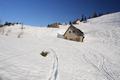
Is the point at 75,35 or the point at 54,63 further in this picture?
the point at 75,35

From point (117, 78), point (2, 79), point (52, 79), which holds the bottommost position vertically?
point (117, 78)

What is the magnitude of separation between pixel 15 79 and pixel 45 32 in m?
87.9

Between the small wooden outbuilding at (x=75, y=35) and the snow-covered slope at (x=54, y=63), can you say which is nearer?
the snow-covered slope at (x=54, y=63)

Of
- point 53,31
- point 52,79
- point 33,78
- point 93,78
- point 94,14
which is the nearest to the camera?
point 33,78

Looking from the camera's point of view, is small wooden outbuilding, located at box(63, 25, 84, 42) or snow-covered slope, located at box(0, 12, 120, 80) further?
small wooden outbuilding, located at box(63, 25, 84, 42)

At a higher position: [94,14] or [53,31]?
[94,14]

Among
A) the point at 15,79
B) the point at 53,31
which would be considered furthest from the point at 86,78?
the point at 53,31

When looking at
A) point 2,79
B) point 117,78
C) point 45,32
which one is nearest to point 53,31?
point 45,32

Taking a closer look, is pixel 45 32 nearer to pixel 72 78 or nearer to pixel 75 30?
pixel 75 30

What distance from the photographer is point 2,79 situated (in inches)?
332

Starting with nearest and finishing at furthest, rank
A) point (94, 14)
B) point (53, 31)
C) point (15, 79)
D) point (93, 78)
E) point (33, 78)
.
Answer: point (15, 79) → point (33, 78) → point (93, 78) → point (53, 31) → point (94, 14)

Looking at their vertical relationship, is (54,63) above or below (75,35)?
below

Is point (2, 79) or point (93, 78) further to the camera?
point (93, 78)

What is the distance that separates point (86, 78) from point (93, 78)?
0.71 metres
